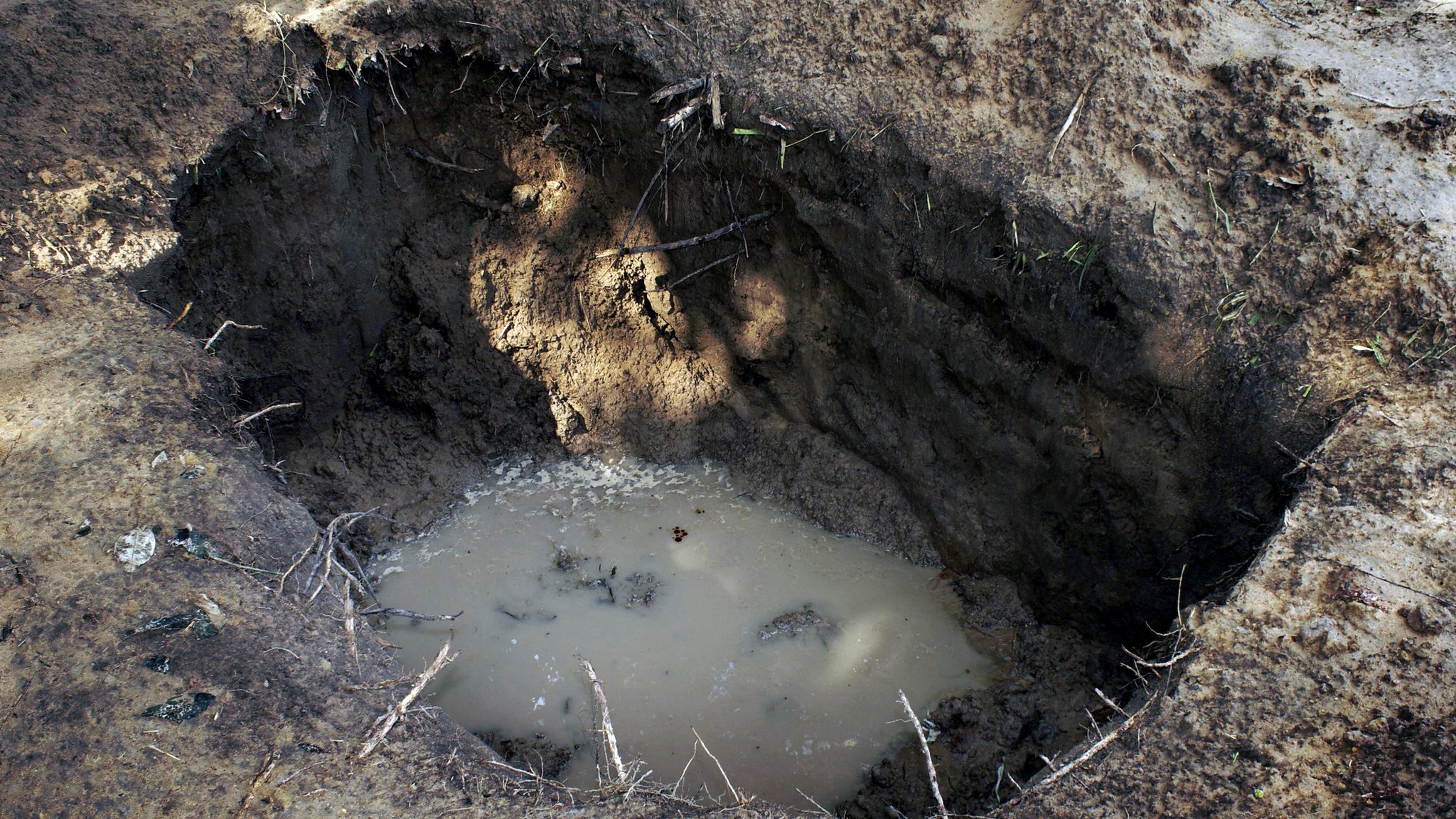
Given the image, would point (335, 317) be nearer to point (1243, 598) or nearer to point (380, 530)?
point (380, 530)

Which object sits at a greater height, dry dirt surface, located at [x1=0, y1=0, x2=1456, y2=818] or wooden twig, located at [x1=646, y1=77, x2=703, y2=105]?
wooden twig, located at [x1=646, y1=77, x2=703, y2=105]

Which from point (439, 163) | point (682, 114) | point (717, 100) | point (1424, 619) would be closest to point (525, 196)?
point (439, 163)

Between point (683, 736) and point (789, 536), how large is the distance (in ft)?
3.43

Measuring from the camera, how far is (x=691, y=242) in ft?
12.1

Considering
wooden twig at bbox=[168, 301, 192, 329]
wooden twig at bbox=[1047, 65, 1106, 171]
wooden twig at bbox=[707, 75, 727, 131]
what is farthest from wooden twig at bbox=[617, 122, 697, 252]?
wooden twig at bbox=[168, 301, 192, 329]

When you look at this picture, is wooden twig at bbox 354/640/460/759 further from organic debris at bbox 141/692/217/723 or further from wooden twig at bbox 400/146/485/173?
wooden twig at bbox 400/146/485/173

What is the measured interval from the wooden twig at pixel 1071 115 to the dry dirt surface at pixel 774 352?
0.02 m

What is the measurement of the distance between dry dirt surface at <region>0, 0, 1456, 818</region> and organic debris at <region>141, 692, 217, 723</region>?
1 cm

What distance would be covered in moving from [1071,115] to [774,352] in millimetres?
1579

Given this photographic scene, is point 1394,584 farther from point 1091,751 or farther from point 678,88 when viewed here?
point 678,88

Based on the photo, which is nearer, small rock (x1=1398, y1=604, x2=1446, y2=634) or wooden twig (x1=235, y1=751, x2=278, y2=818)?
wooden twig (x1=235, y1=751, x2=278, y2=818)

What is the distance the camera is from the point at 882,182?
10.1ft

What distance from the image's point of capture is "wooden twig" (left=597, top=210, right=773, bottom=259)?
3.49 m

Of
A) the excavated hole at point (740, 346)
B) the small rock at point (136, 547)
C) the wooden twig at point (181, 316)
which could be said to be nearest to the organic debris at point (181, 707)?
the small rock at point (136, 547)
